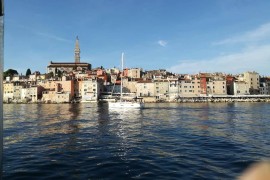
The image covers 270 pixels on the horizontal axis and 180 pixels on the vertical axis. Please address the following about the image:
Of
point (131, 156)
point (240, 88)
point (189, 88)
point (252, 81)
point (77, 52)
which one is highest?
point (77, 52)

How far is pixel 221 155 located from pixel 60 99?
11481 cm

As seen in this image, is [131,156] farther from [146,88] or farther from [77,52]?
[77,52]

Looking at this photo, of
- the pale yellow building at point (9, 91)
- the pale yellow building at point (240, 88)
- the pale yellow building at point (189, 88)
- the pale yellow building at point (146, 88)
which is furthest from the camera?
the pale yellow building at point (9, 91)

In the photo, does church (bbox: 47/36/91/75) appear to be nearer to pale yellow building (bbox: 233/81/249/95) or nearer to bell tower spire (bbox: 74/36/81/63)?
bell tower spire (bbox: 74/36/81/63)

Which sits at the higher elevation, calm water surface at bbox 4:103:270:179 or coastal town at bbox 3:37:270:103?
coastal town at bbox 3:37:270:103

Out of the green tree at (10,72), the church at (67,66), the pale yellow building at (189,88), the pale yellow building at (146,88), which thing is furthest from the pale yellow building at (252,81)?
the green tree at (10,72)

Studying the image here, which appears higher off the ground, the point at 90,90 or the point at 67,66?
the point at 67,66

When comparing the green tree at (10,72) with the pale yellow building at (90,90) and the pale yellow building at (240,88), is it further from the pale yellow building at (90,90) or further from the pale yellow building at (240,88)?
the pale yellow building at (240,88)

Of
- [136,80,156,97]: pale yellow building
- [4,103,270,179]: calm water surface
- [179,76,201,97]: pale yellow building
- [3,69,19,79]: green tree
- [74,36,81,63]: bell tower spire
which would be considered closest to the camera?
[4,103,270,179]: calm water surface

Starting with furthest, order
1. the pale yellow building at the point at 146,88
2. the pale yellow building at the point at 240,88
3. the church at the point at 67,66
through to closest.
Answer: the church at the point at 67,66 → the pale yellow building at the point at 240,88 → the pale yellow building at the point at 146,88

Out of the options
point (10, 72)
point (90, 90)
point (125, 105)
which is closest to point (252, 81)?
point (90, 90)

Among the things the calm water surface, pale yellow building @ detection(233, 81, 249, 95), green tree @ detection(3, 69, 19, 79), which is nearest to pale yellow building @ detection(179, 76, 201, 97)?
pale yellow building @ detection(233, 81, 249, 95)

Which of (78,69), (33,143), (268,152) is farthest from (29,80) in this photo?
(268,152)

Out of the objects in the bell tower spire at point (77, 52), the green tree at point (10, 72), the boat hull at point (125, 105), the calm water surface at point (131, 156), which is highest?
the bell tower spire at point (77, 52)
